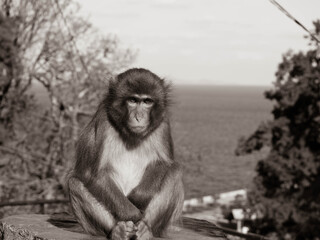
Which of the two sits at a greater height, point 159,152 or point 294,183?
point 159,152

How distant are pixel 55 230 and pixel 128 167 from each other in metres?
0.82

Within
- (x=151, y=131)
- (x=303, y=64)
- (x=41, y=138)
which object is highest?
(x=303, y=64)

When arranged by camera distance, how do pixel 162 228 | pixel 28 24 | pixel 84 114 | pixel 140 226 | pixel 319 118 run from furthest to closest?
pixel 319 118
pixel 28 24
pixel 84 114
pixel 162 228
pixel 140 226

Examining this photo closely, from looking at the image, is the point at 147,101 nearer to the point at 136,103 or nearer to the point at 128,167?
the point at 136,103

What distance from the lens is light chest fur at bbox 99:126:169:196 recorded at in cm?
462

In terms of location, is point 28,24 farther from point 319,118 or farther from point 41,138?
point 319,118

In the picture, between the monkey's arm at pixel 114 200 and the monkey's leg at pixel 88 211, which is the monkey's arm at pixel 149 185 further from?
the monkey's leg at pixel 88 211

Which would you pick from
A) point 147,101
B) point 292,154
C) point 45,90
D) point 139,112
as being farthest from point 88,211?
point 292,154

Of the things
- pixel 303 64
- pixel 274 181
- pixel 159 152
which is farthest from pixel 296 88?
pixel 159 152

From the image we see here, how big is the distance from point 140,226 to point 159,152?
2.26ft

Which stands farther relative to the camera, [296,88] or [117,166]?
[296,88]

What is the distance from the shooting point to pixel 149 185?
4555 millimetres

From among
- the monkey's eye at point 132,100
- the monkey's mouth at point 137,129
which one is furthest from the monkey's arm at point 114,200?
the monkey's eye at point 132,100

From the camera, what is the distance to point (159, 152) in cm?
475
